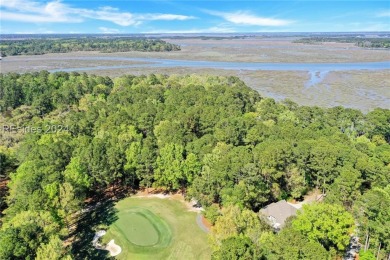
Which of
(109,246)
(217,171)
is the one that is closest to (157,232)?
(109,246)

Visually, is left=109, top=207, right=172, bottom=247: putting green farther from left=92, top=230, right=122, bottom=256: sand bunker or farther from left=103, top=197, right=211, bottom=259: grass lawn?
left=92, top=230, right=122, bottom=256: sand bunker

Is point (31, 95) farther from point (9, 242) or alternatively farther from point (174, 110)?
point (9, 242)

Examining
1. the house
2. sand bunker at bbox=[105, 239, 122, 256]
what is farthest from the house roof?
sand bunker at bbox=[105, 239, 122, 256]

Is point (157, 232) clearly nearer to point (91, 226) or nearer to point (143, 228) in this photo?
point (143, 228)

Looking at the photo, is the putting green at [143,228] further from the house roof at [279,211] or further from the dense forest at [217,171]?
the house roof at [279,211]

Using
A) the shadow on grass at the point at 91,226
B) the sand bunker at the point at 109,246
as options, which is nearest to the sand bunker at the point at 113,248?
the sand bunker at the point at 109,246

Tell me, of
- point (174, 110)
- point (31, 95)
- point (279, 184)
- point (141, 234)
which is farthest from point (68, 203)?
point (31, 95)
